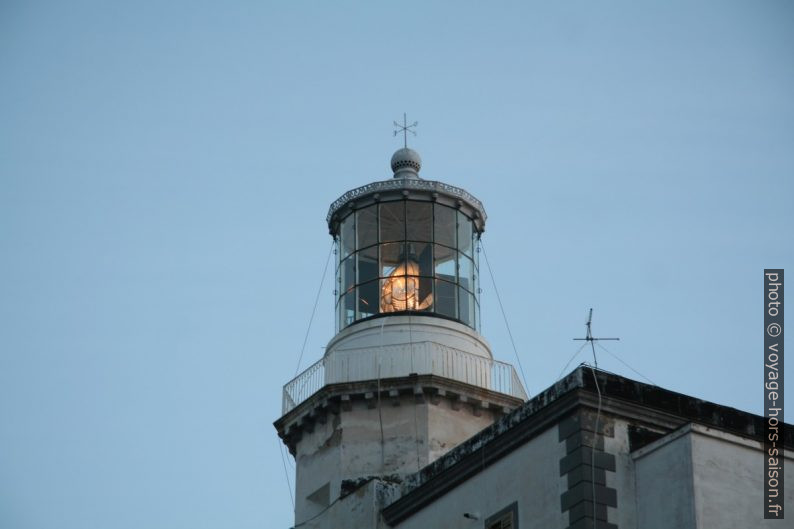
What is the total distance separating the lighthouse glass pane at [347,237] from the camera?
38141 mm

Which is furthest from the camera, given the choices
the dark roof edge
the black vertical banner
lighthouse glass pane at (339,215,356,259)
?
lighthouse glass pane at (339,215,356,259)

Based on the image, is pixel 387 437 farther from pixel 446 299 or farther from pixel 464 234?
pixel 464 234

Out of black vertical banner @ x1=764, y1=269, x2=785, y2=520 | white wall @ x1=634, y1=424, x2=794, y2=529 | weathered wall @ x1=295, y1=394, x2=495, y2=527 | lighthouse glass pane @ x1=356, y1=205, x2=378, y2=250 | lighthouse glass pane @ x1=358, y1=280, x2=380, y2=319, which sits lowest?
white wall @ x1=634, y1=424, x2=794, y2=529

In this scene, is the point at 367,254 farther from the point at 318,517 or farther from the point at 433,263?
the point at 318,517

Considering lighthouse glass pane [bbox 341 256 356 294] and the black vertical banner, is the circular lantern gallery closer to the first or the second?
lighthouse glass pane [bbox 341 256 356 294]

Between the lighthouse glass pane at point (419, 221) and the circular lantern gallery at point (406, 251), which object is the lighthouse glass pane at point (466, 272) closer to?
the circular lantern gallery at point (406, 251)

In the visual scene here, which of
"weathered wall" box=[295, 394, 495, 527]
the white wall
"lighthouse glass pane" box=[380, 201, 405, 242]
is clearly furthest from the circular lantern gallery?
the white wall

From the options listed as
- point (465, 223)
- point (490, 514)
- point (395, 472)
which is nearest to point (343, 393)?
point (395, 472)

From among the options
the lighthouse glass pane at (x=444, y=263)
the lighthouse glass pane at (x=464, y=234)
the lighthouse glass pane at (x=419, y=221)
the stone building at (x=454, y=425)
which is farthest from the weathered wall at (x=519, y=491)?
the lighthouse glass pane at (x=464, y=234)

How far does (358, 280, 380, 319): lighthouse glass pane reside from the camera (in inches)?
1459

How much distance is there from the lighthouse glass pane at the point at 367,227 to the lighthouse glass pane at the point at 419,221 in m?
0.72

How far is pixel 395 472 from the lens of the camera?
3447 centimetres

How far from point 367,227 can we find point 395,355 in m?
3.68

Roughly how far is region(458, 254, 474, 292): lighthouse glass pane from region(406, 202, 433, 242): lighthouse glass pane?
0.92 meters
